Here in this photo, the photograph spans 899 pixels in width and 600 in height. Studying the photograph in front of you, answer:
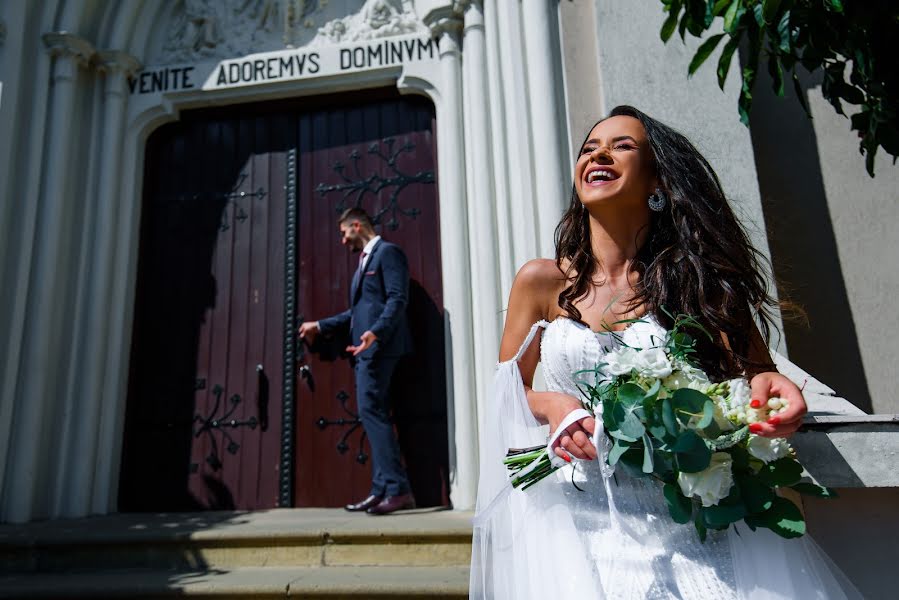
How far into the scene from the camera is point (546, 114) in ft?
12.7

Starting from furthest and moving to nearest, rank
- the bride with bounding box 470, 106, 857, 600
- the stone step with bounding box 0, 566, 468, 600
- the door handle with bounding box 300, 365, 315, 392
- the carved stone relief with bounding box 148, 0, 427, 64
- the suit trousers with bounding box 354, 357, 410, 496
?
the carved stone relief with bounding box 148, 0, 427, 64
the door handle with bounding box 300, 365, 315, 392
the suit trousers with bounding box 354, 357, 410, 496
the stone step with bounding box 0, 566, 468, 600
the bride with bounding box 470, 106, 857, 600

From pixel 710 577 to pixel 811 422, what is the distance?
0.53 m

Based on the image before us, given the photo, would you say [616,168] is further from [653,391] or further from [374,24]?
[374,24]

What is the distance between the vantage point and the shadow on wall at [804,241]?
3.63 metres

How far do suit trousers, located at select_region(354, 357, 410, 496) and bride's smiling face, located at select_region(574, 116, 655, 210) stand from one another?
244 centimetres

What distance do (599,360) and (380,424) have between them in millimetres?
2566

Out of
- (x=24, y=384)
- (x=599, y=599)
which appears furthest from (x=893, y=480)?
(x=24, y=384)

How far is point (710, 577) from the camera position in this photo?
1247mm

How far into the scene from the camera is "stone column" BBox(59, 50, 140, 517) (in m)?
4.21

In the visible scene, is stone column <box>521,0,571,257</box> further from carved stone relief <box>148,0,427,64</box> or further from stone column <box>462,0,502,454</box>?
carved stone relief <box>148,0,427,64</box>

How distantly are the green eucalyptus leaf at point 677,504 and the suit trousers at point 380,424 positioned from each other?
2673 mm

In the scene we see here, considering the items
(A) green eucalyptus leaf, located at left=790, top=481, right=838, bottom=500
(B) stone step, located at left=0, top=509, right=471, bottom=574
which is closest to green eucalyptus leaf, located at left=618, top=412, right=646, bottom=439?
(A) green eucalyptus leaf, located at left=790, top=481, right=838, bottom=500

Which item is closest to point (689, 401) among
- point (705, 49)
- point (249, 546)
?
point (705, 49)

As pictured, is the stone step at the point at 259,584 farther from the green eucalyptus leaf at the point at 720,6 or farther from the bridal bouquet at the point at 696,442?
the green eucalyptus leaf at the point at 720,6
